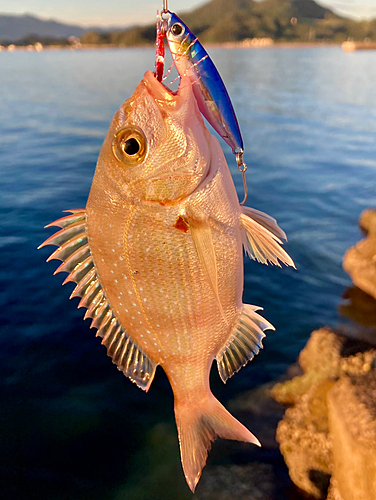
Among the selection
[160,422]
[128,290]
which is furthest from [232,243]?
[160,422]

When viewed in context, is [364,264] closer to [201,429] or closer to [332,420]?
[332,420]

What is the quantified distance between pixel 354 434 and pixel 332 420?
1.73 feet

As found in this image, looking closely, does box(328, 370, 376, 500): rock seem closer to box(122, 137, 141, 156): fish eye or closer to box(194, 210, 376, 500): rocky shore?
A: box(194, 210, 376, 500): rocky shore

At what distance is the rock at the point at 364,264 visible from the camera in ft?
21.5

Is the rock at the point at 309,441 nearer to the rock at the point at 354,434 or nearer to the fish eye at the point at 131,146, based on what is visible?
the rock at the point at 354,434

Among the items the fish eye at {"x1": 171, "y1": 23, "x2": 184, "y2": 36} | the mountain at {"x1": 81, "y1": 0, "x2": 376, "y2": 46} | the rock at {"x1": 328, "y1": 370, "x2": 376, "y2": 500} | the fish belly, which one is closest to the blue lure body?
the fish eye at {"x1": 171, "y1": 23, "x2": 184, "y2": 36}

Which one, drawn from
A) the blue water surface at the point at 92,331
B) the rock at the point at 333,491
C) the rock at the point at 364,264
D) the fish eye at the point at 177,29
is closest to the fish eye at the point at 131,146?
the fish eye at the point at 177,29

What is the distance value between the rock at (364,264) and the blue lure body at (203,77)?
18.2 ft

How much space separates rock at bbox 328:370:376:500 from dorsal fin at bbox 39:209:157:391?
2.02m

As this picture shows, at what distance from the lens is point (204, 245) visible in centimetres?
200

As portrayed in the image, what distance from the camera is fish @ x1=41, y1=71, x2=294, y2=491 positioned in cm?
198

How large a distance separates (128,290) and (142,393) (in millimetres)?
3530

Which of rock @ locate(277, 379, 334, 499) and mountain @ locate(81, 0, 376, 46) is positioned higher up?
mountain @ locate(81, 0, 376, 46)

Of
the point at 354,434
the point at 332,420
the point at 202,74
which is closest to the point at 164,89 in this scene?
the point at 202,74
